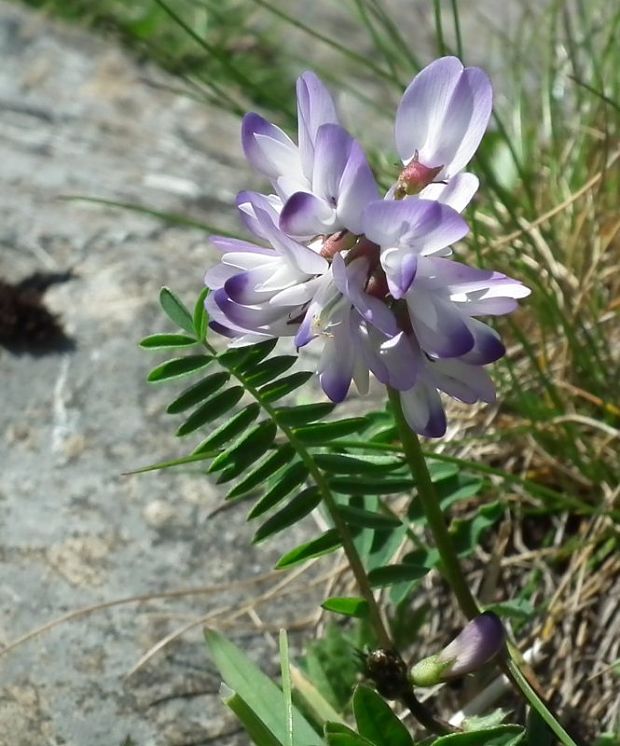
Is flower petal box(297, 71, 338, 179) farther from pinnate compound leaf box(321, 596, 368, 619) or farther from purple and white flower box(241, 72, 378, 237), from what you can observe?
pinnate compound leaf box(321, 596, 368, 619)

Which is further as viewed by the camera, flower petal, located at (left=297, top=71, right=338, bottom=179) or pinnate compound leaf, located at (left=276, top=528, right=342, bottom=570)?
pinnate compound leaf, located at (left=276, top=528, right=342, bottom=570)

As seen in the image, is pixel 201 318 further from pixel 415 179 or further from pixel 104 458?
pixel 104 458

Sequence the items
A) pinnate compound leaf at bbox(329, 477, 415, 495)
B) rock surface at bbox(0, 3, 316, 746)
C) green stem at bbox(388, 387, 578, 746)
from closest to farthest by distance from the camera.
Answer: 1. green stem at bbox(388, 387, 578, 746)
2. pinnate compound leaf at bbox(329, 477, 415, 495)
3. rock surface at bbox(0, 3, 316, 746)

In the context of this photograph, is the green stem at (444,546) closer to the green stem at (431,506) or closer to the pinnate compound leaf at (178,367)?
the green stem at (431,506)

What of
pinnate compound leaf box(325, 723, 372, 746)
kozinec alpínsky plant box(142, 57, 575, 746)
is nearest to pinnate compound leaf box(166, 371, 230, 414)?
kozinec alpínsky plant box(142, 57, 575, 746)

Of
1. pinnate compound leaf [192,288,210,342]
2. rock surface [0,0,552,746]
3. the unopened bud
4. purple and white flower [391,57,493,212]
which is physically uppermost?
purple and white flower [391,57,493,212]

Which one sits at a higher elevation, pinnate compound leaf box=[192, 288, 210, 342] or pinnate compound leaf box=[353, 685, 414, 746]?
pinnate compound leaf box=[192, 288, 210, 342]
